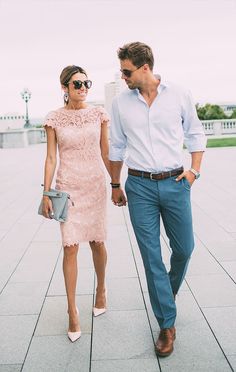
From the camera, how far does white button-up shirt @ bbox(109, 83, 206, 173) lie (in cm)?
318

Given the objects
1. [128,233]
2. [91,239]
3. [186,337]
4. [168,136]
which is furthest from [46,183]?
[128,233]

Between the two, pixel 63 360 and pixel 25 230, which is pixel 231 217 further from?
pixel 63 360

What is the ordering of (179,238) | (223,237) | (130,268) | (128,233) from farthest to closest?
(128,233) → (223,237) → (130,268) → (179,238)

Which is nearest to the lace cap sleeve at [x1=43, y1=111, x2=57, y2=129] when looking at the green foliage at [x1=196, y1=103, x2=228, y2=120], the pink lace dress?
the pink lace dress

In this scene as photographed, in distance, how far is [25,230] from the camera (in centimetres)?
714

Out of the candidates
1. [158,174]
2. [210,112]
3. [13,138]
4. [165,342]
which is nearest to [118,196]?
[158,174]

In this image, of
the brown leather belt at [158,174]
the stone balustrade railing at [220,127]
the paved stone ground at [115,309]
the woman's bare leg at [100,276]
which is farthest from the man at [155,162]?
the stone balustrade railing at [220,127]

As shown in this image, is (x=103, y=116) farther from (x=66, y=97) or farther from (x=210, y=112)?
(x=210, y=112)

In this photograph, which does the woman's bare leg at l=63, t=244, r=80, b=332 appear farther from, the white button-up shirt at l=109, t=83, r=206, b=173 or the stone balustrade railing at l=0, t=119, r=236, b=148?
the stone balustrade railing at l=0, t=119, r=236, b=148

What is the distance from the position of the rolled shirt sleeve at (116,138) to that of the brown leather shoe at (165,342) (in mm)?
1297

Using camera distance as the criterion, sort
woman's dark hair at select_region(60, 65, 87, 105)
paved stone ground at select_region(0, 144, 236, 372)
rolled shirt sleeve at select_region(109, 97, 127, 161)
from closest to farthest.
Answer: paved stone ground at select_region(0, 144, 236, 372) → rolled shirt sleeve at select_region(109, 97, 127, 161) → woman's dark hair at select_region(60, 65, 87, 105)

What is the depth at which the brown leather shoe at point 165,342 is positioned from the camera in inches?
123

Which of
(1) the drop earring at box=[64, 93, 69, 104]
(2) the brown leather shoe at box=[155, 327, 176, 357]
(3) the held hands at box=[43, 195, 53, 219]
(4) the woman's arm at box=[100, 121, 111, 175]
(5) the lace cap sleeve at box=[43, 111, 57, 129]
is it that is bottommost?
(2) the brown leather shoe at box=[155, 327, 176, 357]

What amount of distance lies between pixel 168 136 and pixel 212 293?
1722 millimetres
